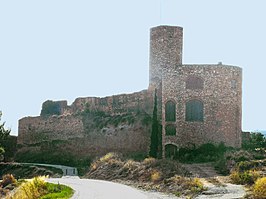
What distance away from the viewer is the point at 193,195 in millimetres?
25328

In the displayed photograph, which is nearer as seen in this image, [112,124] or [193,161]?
[193,161]

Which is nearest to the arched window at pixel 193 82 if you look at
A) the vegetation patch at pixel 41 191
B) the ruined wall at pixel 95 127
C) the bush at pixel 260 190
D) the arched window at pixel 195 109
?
the arched window at pixel 195 109

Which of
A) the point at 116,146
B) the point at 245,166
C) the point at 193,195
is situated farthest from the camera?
the point at 116,146

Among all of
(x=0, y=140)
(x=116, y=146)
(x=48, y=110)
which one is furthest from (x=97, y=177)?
(x=48, y=110)

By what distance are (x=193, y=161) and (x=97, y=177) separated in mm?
9604

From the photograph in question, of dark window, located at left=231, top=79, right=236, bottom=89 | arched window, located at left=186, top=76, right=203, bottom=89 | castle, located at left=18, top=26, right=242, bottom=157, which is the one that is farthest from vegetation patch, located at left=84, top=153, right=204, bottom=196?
dark window, located at left=231, top=79, right=236, bottom=89

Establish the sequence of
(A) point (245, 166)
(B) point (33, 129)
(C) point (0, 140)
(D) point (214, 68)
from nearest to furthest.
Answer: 1. (A) point (245, 166)
2. (D) point (214, 68)
3. (C) point (0, 140)
4. (B) point (33, 129)

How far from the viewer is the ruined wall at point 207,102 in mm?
48188

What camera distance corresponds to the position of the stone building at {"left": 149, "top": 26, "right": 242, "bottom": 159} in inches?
1898

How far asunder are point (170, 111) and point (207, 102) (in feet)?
11.4

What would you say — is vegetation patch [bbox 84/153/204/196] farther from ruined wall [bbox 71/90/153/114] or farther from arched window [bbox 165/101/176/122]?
ruined wall [bbox 71/90/153/114]

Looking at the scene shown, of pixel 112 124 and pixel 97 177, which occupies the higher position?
pixel 112 124

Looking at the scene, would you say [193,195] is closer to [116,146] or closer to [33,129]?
[116,146]

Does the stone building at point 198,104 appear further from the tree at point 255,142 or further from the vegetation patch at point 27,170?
the vegetation patch at point 27,170
